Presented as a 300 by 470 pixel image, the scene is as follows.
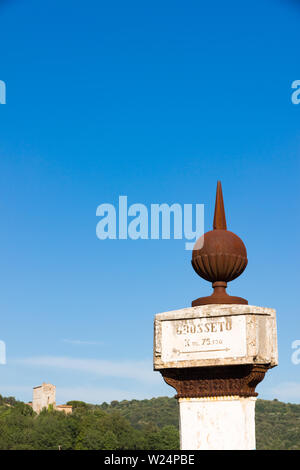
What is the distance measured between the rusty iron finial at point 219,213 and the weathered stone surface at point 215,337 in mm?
1327

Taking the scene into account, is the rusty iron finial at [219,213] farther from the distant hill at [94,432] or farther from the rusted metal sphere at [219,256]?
the distant hill at [94,432]

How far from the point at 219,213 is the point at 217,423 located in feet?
10.1

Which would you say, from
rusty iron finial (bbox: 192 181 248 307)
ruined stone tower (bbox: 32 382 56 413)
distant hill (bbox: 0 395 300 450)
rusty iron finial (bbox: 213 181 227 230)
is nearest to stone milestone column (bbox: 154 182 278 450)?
rusty iron finial (bbox: 192 181 248 307)

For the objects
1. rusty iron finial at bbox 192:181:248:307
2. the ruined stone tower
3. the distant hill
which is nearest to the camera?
rusty iron finial at bbox 192:181:248:307

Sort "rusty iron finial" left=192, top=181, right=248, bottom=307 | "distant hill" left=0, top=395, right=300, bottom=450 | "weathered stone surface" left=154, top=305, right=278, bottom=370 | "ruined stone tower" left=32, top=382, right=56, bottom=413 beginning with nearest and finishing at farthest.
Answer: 1. "weathered stone surface" left=154, top=305, right=278, bottom=370
2. "rusty iron finial" left=192, top=181, right=248, bottom=307
3. "distant hill" left=0, top=395, right=300, bottom=450
4. "ruined stone tower" left=32, top=382, right=56, bottom=413

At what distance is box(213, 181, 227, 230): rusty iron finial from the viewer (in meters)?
11.4

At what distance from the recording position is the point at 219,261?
1098cm

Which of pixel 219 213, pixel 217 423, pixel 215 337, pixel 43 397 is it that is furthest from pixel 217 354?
pixel 43 397

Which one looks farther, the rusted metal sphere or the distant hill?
the distant hill

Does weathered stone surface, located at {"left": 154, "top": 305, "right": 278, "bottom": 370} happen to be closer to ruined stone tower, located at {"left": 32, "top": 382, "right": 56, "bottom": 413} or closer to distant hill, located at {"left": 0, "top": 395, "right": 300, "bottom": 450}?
distant hill, located at {"left": 0, "top": 395, "right": 300, "bottom": 450}

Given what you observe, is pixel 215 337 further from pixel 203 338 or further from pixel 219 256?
pixel 219 256
